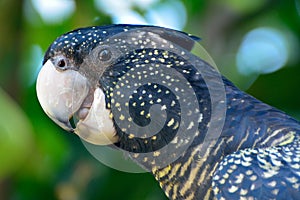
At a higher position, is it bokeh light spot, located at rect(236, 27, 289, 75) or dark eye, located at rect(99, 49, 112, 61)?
dark eye, located at rect(99, 49, 112, 61)

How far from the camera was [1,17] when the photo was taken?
17.8 feet

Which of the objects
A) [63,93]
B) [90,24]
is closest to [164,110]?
[63,93]

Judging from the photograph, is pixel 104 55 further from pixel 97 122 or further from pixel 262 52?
pixel 262 52

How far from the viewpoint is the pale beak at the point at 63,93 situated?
3.60m

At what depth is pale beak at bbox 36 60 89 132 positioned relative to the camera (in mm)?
3602

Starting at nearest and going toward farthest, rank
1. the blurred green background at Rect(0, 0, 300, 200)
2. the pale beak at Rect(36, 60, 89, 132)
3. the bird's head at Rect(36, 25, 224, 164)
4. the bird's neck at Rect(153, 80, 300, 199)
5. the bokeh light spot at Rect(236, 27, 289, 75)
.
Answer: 1. the bird's neck at Rect(153, 80, 300, 199)
2. the bird's head at Rect(36, 25, 224, 164)
3. the pale beak at Rect(36, 60, 89, 132)
4. the blurred green background at Rect(0, 0, 300, 200)
5. the bokeh light spot at Rect(236, 27, 289, 75)

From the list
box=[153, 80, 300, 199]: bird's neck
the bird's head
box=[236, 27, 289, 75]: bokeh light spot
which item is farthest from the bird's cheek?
box=[236, 27, 289, 75]: bokeh light spot

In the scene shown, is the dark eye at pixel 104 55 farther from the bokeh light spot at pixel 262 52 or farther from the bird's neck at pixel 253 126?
the bokeh light spot at pixel 262 52

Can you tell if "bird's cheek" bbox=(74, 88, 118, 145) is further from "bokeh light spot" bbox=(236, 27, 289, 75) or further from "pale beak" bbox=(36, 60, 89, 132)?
"bokeh light spot" bbox=(236, 27, 289, 75)

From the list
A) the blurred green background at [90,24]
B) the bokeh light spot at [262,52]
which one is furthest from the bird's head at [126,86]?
the bokeh light spot at [262,52]

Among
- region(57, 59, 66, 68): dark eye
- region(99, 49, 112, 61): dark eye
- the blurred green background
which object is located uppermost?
region(99, 49, 112, 61): dark eye

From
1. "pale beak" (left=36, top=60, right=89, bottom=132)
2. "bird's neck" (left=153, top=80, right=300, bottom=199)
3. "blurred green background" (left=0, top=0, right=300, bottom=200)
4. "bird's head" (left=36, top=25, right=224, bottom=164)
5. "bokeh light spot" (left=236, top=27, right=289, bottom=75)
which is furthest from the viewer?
"bokeh light spot" (left=236, top=27, right=289, bottom=75)

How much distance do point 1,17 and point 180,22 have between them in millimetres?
1793

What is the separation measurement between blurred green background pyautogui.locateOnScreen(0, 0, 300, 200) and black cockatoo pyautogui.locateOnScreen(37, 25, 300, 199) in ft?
5.45
